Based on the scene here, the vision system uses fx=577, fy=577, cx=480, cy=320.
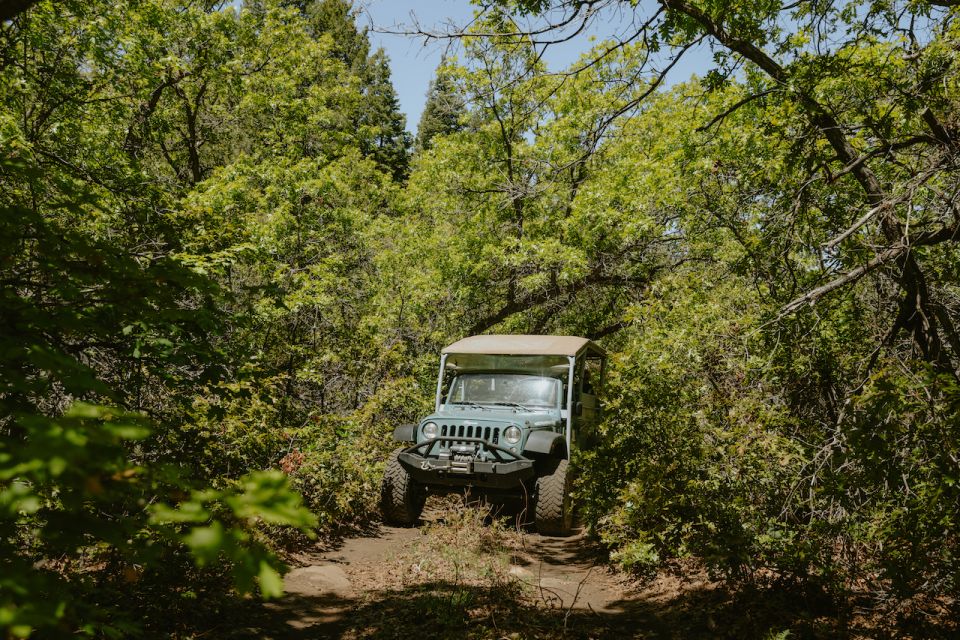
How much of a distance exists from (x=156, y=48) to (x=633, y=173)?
31.5 ft

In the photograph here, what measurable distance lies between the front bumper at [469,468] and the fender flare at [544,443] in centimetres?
16

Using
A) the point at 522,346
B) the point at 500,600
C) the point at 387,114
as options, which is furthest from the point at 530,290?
the point at 387,114

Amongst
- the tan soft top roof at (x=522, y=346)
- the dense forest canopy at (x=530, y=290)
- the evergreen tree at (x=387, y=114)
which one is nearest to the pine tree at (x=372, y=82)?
the evergreen tree at (x=387, y=114)

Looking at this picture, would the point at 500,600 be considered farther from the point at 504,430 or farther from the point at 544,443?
the point at 504,430

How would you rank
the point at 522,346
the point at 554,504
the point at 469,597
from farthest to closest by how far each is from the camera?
the point at 522,346, the point at 554,504, the point at 469,597

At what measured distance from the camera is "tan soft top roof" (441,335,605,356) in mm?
8195

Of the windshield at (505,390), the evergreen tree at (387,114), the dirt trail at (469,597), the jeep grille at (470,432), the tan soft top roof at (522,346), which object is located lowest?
the dirt trail at (469,597)

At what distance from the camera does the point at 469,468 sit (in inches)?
273

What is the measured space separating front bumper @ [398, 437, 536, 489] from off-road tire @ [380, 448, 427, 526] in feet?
0.90

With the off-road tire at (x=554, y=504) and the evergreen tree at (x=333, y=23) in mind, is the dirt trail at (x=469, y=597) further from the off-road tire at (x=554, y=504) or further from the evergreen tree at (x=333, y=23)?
the evergreen tree at (x=333, y=23)

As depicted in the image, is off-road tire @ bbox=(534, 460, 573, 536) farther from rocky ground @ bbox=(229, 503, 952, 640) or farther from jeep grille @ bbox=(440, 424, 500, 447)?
jeep grille @ bbox=(440, 424, 500, 447)

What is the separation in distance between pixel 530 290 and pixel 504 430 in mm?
5667

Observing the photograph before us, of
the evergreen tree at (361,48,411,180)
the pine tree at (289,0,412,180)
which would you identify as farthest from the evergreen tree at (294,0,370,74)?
the evergreen tree at (361,48,411,180)

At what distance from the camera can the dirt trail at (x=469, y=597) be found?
4.37 metres
